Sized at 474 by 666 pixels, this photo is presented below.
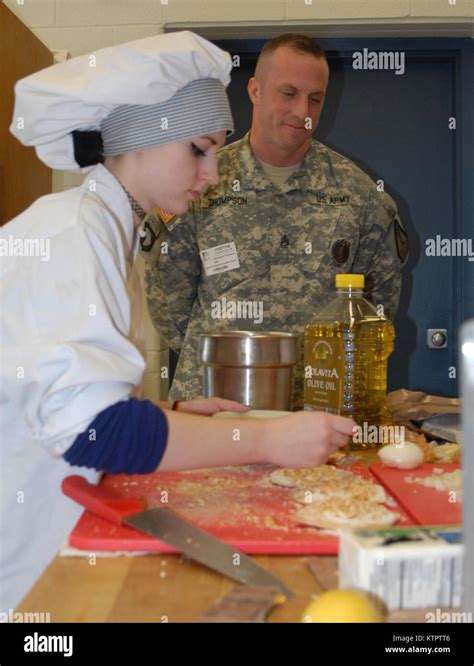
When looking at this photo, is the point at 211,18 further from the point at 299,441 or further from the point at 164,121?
the point at 299,441

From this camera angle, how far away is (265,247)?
232 centimetres

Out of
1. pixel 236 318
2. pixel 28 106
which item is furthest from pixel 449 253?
pixel 28 106

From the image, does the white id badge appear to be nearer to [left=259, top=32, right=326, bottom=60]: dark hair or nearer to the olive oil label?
[left=259, top=32, right=326, bottom=60]: dark hair

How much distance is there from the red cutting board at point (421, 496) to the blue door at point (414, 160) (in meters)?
1.73

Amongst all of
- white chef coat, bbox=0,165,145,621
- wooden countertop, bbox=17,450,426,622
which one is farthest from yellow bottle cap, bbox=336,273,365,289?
wooden countertop, bbox=17,450,426,622

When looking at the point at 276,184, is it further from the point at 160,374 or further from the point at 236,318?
the point at 160,374

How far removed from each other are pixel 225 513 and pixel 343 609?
39 centimetres

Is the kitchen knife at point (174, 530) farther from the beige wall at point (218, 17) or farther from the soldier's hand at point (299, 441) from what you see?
the beige wall at point (218, 17)

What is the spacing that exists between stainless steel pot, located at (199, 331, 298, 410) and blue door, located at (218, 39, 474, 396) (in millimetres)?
1457

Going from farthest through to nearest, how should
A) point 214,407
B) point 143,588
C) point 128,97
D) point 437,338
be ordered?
point 437,338, point 214,407, point 128,97, point 143,588

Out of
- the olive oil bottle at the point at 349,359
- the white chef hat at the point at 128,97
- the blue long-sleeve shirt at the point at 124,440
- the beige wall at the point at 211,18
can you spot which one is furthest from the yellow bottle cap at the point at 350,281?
the beige wall at the point at 211,18

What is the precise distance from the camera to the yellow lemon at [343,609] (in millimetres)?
636

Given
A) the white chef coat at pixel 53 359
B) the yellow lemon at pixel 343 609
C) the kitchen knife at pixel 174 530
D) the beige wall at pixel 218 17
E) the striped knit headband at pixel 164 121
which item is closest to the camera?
the yellow lemon at pixel 343 609

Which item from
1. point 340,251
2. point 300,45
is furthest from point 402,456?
point 300,45
